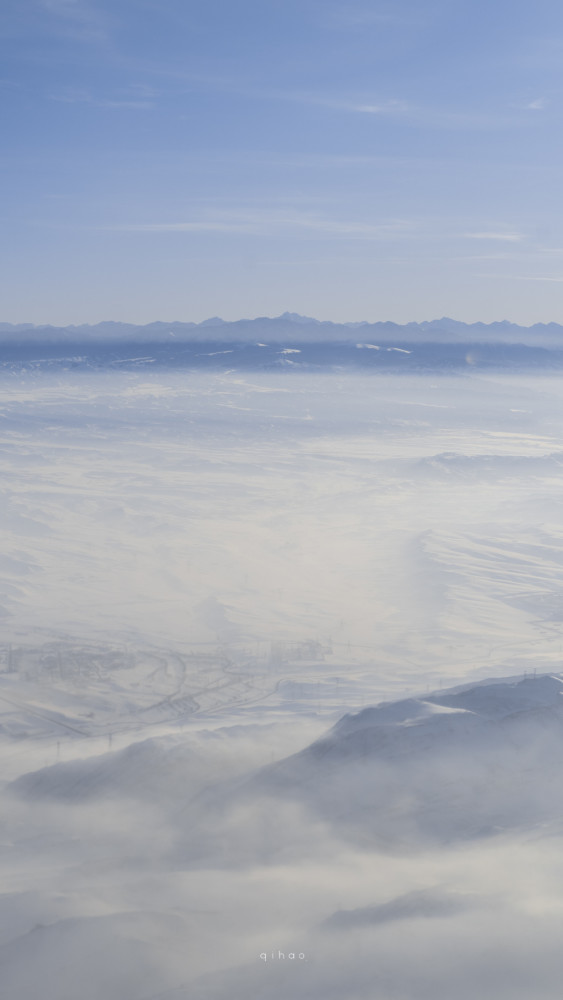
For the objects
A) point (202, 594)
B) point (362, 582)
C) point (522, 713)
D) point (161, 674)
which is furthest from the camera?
point (362, 582)

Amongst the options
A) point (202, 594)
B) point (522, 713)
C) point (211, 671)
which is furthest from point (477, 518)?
point (522, 713)

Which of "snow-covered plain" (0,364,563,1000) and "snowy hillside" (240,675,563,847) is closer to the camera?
"snow-covered plain" (0,364,563,1000)

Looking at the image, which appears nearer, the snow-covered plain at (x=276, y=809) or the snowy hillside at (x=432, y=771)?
the snow-covered plain at (x=276, y=809)

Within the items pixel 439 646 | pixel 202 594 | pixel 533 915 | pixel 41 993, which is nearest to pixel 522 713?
pixel 533 915

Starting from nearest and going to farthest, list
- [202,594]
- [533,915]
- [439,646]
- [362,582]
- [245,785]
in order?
[533,915] → [245,785] → [439,646] → [202,594] → [362,582]

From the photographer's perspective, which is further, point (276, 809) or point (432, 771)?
point (432, 771)

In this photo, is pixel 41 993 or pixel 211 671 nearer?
pixel 41 993

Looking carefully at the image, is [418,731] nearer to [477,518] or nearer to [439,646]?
[439,646]

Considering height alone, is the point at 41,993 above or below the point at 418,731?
below

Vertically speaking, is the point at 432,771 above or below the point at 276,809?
above
